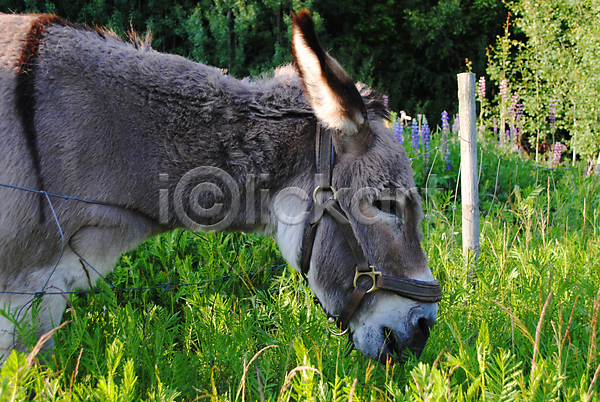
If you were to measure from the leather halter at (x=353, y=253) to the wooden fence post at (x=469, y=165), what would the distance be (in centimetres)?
157

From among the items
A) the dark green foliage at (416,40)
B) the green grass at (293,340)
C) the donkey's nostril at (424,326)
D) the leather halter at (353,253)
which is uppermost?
the dark green foliage at (416,40)

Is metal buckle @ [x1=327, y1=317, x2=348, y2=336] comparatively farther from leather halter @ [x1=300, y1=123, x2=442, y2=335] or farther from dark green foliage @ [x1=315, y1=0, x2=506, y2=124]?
dark green foliage @ [x1=315, y1=0, x2=506, y2=124]

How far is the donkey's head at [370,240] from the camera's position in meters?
1.77

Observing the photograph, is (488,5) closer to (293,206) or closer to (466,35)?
(466,35)

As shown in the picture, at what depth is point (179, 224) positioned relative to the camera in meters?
1.92

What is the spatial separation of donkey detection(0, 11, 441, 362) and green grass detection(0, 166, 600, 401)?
0.25 m

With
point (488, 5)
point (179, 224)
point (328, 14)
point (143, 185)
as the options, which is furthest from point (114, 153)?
point (488, 5)

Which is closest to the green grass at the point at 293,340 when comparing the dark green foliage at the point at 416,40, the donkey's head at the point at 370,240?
the donkey's head at the point at 370,240

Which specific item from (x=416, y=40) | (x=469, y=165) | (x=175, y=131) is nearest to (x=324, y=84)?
(x=175, y=131)

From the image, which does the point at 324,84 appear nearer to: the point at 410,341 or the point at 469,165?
the point at 410,341

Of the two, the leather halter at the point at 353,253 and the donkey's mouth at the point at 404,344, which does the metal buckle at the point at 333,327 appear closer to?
the leather halter at the point at 353,253

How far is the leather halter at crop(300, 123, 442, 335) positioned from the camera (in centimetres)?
176

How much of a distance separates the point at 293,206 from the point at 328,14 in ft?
44.7

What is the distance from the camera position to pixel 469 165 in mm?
3252
